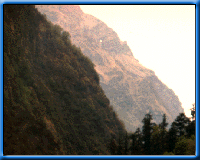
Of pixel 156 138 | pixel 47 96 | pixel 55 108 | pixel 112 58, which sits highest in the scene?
pixel 112 58

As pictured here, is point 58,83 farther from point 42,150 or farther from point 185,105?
point 185,105

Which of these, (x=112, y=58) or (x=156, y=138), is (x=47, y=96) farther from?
(x=112, y=58)

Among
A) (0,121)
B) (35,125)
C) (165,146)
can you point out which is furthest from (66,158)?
(35,125)

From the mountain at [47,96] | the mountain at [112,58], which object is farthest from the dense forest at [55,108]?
the mountain at [112,58]

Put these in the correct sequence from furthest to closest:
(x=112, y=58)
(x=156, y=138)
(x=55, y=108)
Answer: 1. (x=112, y=58)
2. (x=55, y=108)
3. (x=156, y=138)

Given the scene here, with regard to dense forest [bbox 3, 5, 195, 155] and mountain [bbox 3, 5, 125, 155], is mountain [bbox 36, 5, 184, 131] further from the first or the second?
dense forest [bbox 3, 5, 195, 155]

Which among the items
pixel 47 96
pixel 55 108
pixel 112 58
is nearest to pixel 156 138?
pixel 55 108

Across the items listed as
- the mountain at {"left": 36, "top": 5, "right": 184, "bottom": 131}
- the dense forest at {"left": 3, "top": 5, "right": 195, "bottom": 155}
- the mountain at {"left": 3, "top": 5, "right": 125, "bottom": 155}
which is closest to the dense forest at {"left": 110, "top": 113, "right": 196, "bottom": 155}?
the dense forest at {"left": 3, "top": 5, "right": 195, "bottom": 155}

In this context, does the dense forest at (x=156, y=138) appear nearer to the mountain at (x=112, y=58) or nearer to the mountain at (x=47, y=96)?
the mountain at (x=47, y=96)
